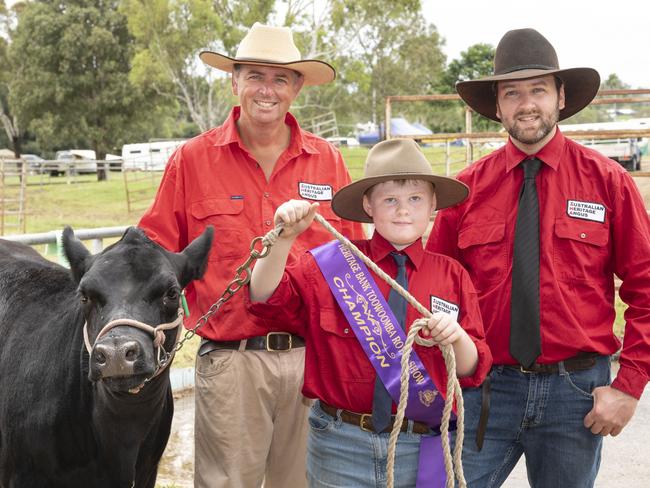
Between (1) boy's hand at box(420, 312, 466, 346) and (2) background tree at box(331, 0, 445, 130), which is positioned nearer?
(1) boy's hand at box(420, 312, 466, 346)

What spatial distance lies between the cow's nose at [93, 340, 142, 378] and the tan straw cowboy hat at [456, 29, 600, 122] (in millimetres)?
1796

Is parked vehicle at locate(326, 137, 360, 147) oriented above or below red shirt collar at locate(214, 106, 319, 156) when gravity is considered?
below

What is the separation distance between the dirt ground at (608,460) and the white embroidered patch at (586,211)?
7.45ft

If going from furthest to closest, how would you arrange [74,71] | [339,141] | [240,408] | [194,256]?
[74,71], [339,141], [240,408], [194,256]

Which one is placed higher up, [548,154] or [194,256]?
[548,154]

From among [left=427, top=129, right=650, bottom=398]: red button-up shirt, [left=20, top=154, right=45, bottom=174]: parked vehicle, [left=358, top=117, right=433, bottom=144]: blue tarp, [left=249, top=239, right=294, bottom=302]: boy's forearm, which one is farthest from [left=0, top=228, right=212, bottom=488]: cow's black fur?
[left=358, top=117, right=433, bottom=144]: blue tarp

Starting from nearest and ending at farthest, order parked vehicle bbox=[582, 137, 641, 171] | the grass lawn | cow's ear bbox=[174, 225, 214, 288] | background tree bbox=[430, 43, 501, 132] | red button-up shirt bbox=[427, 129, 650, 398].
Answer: red button-up shirt bbox=[427, 129, 650, 398] < cow's ear bbox=[174, 225, 214, 288] < parked vehicle bbox=[582, 137, 641, 171] < the grass lawn < background tree bbox=[430, 43, 501, 132]

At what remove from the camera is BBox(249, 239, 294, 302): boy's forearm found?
2.49m

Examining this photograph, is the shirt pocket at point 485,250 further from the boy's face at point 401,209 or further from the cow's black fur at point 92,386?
the cow's black fur at point 92,386

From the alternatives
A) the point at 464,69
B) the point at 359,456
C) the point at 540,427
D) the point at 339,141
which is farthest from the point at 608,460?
the point at 464,69

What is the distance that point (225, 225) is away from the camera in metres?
3.32

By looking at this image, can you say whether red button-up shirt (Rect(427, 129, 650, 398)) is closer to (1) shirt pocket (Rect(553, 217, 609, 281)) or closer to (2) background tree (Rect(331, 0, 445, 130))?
(1) shirt pocket (Rect(553, 217, 609, 281))

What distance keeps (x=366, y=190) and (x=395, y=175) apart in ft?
0.70

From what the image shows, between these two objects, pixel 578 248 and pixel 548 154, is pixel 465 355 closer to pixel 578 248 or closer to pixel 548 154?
pixel 578 248
